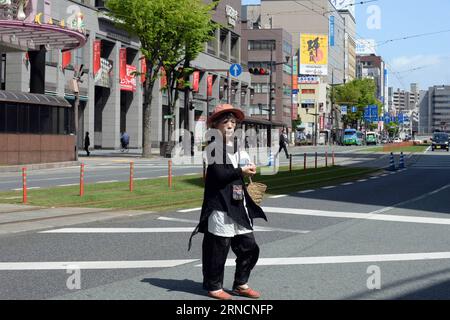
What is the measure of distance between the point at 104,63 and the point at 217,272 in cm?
5243

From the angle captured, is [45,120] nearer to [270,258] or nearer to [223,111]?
[270,258]

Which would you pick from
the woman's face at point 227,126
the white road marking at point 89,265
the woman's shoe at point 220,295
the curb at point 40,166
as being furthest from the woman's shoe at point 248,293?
the curb at point 40,166

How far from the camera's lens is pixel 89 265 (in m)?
8.24

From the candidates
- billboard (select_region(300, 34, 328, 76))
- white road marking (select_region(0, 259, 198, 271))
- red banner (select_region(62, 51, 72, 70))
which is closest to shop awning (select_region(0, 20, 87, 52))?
red banner (select_region(62, 51, 72, 70))

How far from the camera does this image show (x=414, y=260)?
8602 millimetres

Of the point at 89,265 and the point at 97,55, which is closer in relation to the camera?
the point at 89,265

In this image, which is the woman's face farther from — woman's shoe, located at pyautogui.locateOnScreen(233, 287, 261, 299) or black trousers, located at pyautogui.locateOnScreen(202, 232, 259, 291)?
woman's shoe, located at pyautogui.locateOnScreen(233, 287, 261, 299)

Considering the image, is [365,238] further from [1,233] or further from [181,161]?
[181,161]

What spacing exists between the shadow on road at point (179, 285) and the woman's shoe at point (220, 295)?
16 centimetres

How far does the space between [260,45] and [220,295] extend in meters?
110

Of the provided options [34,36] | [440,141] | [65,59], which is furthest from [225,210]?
[440,141]

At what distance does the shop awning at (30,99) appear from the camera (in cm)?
3194

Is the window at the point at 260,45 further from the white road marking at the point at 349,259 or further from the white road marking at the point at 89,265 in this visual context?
the white road marking at the point at 89,265

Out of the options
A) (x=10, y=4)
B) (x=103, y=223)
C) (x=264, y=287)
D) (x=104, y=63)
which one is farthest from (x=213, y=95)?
(x=264, y=287)
